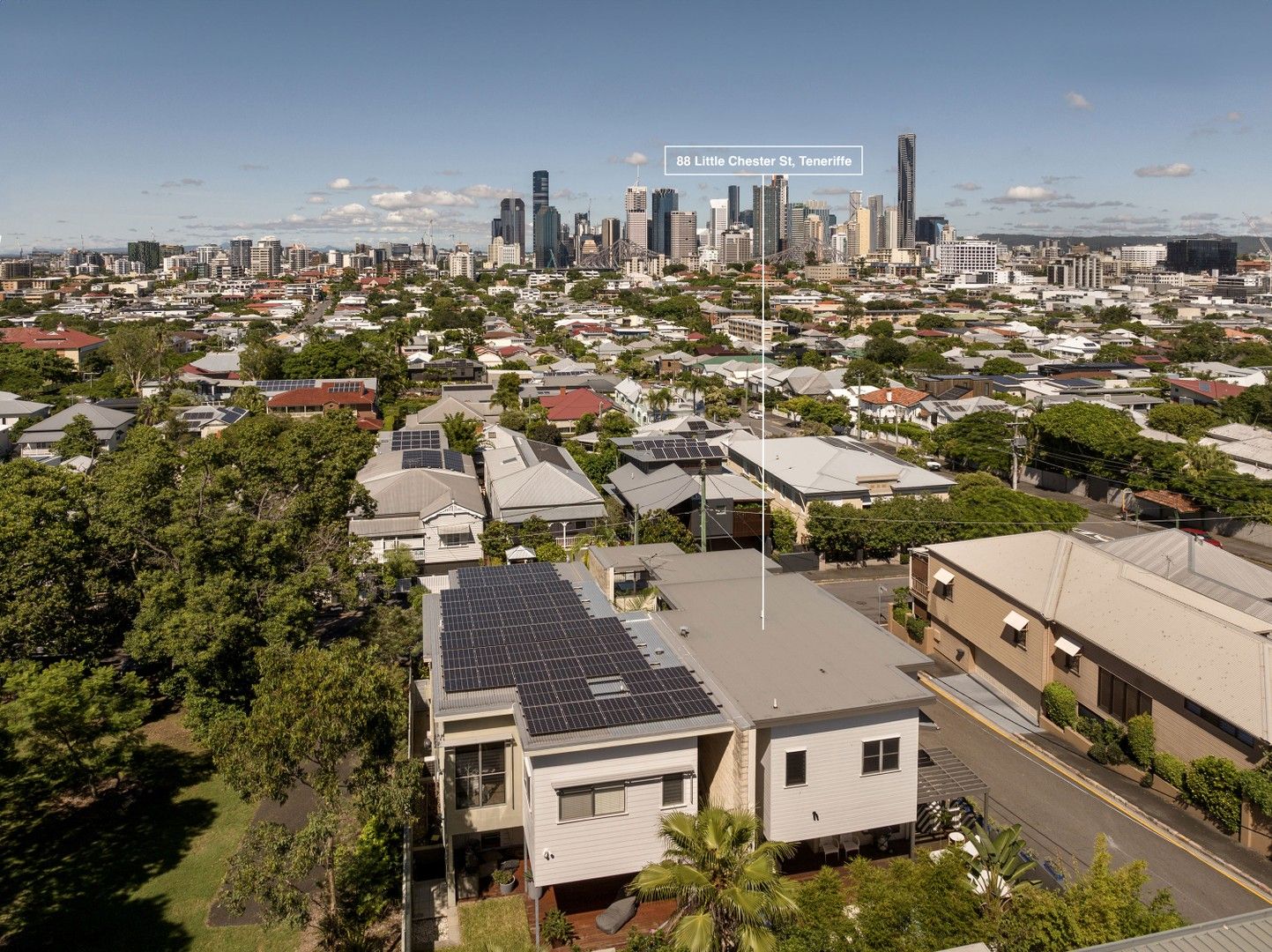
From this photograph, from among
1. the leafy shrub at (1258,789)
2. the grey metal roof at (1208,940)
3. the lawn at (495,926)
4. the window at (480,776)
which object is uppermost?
the grey metal roof at (1208,940)

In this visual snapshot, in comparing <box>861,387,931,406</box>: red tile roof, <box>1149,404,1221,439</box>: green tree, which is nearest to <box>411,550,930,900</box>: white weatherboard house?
<box>1149,404,1221,439</box>: green tree

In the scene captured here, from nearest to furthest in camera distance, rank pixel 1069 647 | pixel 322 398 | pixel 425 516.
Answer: pixel 1069 647 → pixel 425 516 → pixel 322 398

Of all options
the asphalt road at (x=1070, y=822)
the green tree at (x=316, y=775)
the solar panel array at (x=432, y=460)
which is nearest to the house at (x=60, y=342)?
the solar panel array at (x=432, y=460)

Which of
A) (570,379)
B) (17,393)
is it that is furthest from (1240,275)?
(17,393)

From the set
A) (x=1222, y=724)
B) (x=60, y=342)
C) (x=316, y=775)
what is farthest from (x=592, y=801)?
(x=60, y=342)

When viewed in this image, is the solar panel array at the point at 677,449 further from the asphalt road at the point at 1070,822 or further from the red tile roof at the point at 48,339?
the red tile roof at the point at 48,339

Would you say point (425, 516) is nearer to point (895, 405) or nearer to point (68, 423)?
point (68, 423)
